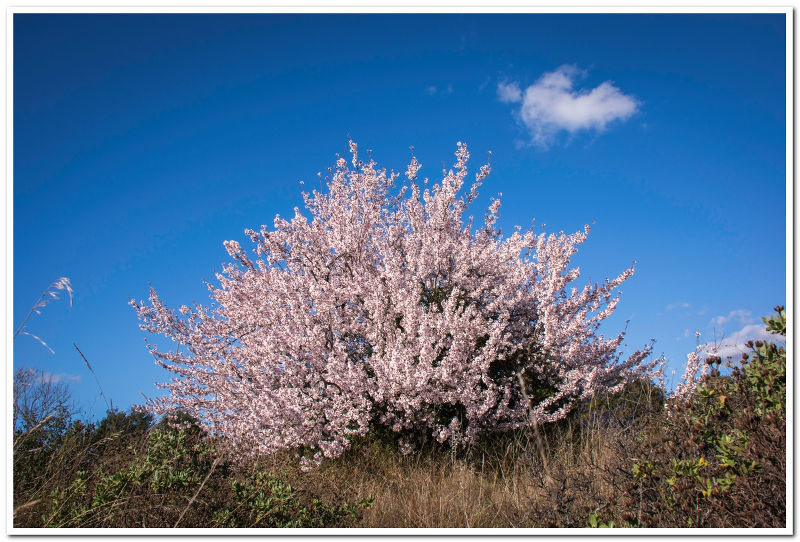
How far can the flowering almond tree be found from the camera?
663cm

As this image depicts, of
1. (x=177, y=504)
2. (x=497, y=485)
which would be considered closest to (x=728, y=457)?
(x=497, y=485)

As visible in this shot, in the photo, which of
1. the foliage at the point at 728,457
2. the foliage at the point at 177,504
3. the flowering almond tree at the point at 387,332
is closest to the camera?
the foliage at the point at 728,457

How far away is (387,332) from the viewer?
689cm

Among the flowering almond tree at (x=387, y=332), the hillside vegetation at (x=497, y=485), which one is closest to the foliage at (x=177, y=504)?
the hillside vegetation at (x=497, y=485)

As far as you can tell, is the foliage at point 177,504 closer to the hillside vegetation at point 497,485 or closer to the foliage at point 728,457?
the hillside vegetation at point 497,485

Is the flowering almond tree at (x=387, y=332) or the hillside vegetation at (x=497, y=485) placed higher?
the flowering almond tree at (x=387, y=332)

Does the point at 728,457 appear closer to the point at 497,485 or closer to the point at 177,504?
the point at 497,485

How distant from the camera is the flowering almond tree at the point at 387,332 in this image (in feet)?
21.7

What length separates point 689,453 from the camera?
410cm

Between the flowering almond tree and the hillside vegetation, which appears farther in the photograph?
the flowering almond tree

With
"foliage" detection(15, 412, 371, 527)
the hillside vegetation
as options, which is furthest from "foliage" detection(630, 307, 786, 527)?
"foliage" detection(15, 412, 371, 527)

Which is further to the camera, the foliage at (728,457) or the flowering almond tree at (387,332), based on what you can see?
the flowering almond tree at (387,332)

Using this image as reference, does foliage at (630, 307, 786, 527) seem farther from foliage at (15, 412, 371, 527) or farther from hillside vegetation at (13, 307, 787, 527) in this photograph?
foliage at (15, 412, 371, 527)
